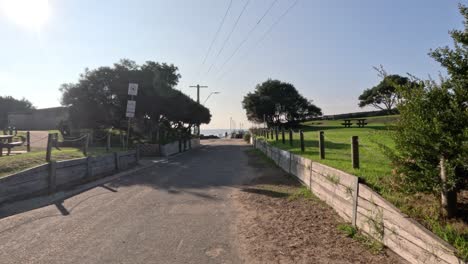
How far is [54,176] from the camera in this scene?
905cm

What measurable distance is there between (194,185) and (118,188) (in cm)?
216

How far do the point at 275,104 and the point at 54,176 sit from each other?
151 feet

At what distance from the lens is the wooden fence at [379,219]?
3467 mm

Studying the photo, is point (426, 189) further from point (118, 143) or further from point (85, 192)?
point (118, 143)

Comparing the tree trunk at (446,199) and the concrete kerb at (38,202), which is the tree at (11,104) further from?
the tree trunk at (446,199)

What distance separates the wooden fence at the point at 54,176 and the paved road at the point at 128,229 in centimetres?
100

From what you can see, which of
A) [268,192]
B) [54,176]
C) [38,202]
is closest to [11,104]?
[54,176]

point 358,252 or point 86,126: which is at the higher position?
point 86,126

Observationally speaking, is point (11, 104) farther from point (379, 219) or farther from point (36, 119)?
point (379, 219)

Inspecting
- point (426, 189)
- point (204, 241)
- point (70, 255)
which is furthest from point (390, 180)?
point (70, 255)

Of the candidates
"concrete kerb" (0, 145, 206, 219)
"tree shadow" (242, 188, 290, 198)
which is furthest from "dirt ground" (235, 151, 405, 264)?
"concrete kerb" (0, 145, 206, 219)

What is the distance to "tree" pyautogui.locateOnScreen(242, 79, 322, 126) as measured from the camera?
53281mm

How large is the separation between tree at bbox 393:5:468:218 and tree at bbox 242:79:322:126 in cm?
4858

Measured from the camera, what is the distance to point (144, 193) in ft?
29.0
